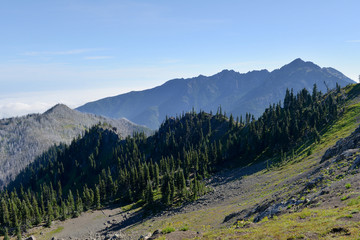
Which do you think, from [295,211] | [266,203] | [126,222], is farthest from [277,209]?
[126,222]

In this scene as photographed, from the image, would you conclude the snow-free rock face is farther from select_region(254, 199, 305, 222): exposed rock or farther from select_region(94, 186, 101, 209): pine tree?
select_region(94, 186, 101, 209): pine tree

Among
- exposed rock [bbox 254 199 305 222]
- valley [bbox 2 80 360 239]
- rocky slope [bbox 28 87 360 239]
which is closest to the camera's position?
rocky slope [bbox 28 87 360 239]

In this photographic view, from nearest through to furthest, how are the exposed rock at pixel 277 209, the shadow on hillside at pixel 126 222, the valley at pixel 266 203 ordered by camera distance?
the valley at pixel 266 203
the exposed rock at pixel 277 209
the shadow on hillside at pixel 126 222

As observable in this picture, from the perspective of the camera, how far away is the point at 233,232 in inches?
1070

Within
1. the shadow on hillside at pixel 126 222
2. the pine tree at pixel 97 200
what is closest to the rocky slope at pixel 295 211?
the shadow on hillside at pixel 126 222

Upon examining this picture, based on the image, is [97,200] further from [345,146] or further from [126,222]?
[345,146]

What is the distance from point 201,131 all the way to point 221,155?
58205 millimetres

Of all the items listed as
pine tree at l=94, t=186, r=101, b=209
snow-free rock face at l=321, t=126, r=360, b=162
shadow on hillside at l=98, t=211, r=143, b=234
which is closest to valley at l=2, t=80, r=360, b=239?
shadow on hillside at l=98, t=211, r=143, b=234

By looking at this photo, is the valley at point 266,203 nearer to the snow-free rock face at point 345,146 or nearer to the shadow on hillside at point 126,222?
the shadow on hillside at point 126,222

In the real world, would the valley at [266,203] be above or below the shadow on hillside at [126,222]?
above

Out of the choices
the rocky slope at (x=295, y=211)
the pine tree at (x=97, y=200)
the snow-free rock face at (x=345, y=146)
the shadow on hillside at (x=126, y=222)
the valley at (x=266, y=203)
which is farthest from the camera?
the pine tree at (x=97, y=200)

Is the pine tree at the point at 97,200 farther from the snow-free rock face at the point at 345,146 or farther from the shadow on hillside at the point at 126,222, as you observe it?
the snow-free rock face at the point at 345,146

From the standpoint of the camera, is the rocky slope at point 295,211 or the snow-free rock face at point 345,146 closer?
the rocky slope at point 295,211

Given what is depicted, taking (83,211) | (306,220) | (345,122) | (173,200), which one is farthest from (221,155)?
(306,220)
